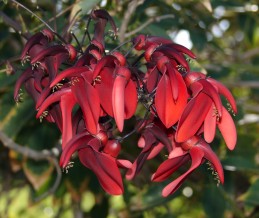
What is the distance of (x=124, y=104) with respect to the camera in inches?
37.9

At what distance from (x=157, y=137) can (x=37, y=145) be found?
100cm

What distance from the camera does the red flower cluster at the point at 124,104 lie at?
96 centimetres

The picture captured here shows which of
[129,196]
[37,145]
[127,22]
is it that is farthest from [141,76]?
[129,196]

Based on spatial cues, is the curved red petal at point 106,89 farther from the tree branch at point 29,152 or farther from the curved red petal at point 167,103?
the tree branch at point 29,152

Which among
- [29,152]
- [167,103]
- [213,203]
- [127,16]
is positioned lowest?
[213,203]

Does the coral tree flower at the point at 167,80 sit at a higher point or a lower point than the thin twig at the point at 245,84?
higher

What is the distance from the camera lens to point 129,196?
2197 millimetres

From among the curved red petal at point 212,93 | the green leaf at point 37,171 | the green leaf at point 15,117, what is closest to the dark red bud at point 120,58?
the curved red petal at point 212,93

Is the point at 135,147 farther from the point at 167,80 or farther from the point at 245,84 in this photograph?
the point at 167,80

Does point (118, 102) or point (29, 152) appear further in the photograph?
point (29, 152)

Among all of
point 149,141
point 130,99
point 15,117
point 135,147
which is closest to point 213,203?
point 135,147

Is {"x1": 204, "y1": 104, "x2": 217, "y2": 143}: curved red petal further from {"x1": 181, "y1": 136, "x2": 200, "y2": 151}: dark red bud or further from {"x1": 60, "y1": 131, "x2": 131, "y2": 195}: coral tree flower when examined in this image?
{"x1": 60, "y1": 131, "x2": 131, "y2": 195}: coral tree flower

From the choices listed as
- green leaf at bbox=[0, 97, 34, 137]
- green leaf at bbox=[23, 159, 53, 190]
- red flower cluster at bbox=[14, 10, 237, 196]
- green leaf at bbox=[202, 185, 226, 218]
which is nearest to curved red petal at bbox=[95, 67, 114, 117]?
red flower cluster at bbox=[14, 10, 237, 196]

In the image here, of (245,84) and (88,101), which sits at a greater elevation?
(88,101)
